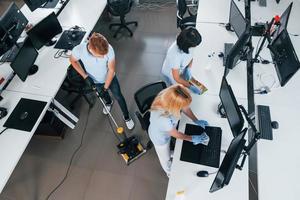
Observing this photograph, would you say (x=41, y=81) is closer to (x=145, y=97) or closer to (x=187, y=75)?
(x=145, y=97)

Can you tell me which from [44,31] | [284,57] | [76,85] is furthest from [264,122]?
[44,31]

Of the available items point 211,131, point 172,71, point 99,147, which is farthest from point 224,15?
point 99,147

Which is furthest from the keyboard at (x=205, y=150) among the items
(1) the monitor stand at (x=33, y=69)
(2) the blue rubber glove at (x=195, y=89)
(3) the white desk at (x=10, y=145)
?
(1) the monitor stand at (x=33, y=69)

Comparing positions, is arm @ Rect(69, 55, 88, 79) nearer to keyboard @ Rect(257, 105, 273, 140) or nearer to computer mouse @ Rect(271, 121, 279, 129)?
keyboard @ Rect(257, 105, 273, 140)

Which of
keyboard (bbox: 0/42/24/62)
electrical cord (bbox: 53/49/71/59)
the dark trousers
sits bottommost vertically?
the dark trousers

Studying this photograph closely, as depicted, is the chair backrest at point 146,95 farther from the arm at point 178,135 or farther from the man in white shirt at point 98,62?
the arm at point 178,135

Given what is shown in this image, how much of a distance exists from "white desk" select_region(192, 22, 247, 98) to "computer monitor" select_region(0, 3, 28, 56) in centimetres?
253

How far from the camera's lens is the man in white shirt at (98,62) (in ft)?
8.82

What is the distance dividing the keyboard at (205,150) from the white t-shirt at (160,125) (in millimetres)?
249

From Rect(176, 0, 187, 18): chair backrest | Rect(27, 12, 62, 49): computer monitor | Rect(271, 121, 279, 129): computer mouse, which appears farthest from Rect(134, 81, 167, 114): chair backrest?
Rect(27, 12, 62, 49): computer monitor

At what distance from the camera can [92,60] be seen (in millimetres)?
2893

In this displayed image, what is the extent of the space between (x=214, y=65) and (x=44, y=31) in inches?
93.2

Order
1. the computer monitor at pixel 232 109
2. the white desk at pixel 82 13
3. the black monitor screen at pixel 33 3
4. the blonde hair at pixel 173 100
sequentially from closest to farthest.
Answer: the blonde hair at pixel 173 100 → the computer monitor at pixel 232 109 → the black monitor screen at pixel 33 3 → the white desk at pixel 82 13

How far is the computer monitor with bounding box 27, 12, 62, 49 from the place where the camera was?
3.42 meters
